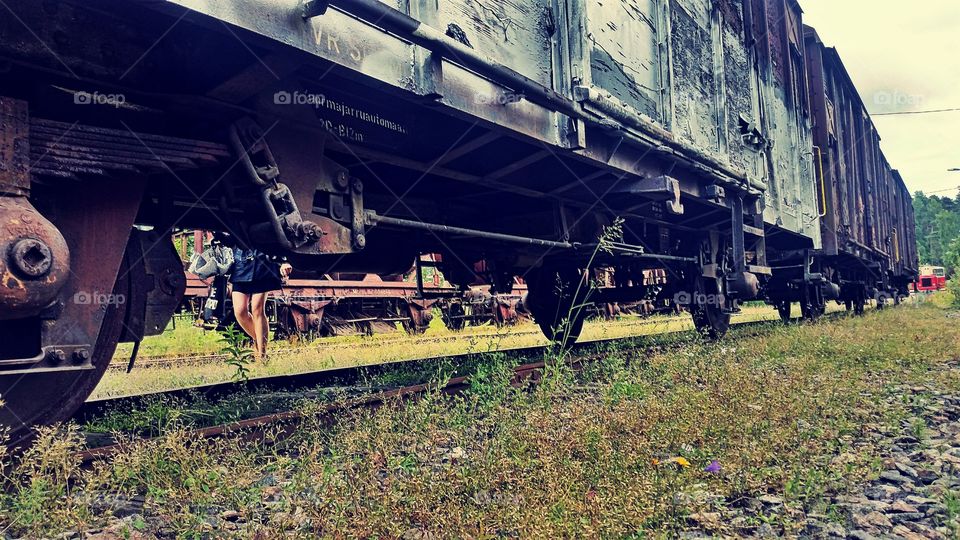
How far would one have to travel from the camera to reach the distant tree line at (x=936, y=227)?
280ft

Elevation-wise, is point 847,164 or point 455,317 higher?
point 847,164

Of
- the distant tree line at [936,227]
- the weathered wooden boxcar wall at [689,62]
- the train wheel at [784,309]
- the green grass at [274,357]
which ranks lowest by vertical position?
the green grass at [274,357]

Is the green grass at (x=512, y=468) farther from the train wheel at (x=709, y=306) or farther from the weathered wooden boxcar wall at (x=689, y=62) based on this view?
the train wheel at (x=709, y=306)

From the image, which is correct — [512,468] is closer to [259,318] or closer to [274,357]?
[259,318]

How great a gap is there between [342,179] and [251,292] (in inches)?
158

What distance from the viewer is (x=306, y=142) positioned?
3.05m

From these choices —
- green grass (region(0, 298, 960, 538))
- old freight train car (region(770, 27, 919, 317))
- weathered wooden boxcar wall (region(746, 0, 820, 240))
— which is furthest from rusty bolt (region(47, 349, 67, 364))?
old freight train car (region(770, 27, 919, 317))

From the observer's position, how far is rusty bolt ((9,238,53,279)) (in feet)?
6.44

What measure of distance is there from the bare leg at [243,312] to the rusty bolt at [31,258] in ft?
16.9

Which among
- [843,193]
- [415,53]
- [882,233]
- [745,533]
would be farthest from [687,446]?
[882,233]

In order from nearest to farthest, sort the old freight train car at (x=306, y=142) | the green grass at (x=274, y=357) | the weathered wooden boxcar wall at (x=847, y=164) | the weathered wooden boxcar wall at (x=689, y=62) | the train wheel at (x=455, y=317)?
the old freight train car at (x=306, y=142) < the weathered wooden boxcar wall at (x=689, y=62) < the green grass at (x=274, y=357) < the weathered wooden boxcar wall at (x=847, y=164) < the train wheel at (x=455, y=317)

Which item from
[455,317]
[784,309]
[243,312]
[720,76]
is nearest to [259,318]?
[243,312]

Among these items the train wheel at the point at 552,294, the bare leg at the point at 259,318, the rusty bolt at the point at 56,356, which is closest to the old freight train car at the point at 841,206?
the train wheel at the point at 552,294

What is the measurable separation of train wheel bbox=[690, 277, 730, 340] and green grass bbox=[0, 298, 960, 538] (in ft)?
13.4
